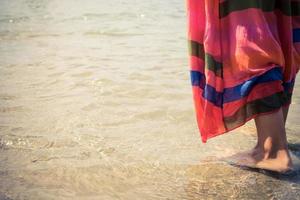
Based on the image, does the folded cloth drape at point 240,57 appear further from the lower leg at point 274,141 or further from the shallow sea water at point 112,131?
the shallow sea water at point 112,131

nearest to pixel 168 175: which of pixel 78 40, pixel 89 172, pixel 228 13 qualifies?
pixel 89 172

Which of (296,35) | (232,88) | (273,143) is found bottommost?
(273,143)

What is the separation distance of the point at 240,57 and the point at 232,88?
0.46 ft

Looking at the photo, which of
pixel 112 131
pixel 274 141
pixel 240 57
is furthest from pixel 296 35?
pixel 112 131

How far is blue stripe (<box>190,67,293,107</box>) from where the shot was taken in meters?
1.82

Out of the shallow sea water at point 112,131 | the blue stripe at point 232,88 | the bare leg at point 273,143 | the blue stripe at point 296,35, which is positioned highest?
the blue stripe at point 296,35

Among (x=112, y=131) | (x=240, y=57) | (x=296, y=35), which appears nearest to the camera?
(x=240, y=57)

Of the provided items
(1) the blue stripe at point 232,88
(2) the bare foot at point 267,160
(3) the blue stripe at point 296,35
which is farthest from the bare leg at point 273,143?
(3) the blue stripe at point 296,35

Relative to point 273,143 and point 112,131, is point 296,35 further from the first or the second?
point 112,131

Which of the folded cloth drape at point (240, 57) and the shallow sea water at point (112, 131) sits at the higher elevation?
the folded cloth drape at point (240, 57)

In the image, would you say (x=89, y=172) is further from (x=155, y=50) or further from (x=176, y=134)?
(x=155, y=50)

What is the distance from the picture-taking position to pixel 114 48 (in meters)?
4.55

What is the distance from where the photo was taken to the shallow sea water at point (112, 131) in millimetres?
1785

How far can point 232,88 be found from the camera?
1880mm
